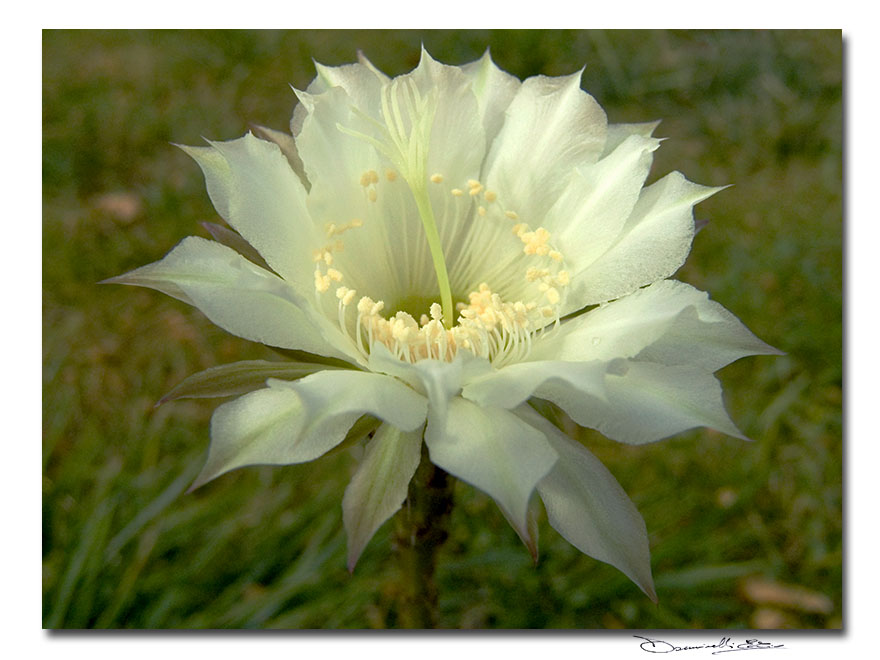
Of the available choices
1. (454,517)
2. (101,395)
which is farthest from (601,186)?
(101,395)

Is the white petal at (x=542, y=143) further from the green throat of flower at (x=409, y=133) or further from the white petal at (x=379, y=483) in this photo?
the white petal at (x=379, y=483)

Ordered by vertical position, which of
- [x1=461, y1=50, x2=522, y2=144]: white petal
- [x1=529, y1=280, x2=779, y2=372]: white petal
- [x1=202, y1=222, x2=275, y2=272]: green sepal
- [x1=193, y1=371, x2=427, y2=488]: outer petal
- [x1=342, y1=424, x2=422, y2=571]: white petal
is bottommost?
[x1=342, y1=424, x2=422, y2=571]: white petal

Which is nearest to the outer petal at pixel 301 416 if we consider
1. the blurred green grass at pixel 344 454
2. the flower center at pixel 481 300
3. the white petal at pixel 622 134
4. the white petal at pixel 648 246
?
the flower center at pixel 481 300

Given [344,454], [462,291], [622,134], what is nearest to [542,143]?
[622,134]
